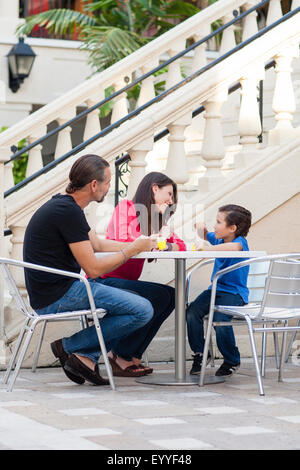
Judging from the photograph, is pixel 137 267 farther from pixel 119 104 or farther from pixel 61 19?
pixel 61 19

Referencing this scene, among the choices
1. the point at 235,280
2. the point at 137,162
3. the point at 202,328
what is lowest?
the point at 202,328

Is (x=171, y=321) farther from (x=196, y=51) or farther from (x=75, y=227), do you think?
(x=196, y=51)

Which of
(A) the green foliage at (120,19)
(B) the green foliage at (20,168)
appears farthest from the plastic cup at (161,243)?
(B) the green foliage at (20,168)

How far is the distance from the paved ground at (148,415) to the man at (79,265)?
9.4 inches

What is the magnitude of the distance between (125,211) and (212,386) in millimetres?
1140

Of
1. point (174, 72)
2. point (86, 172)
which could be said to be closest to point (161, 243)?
point (86, 172)

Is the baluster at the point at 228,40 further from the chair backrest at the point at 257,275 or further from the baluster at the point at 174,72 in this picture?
the chair backrest at the point at 257,275

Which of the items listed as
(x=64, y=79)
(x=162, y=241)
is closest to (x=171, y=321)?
(x=162, y=241)

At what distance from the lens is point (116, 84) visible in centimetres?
836

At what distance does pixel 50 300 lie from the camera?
5273mm

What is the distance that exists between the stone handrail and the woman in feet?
6.34

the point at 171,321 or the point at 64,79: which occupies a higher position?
the point at 64,79

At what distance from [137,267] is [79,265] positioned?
0.69m
